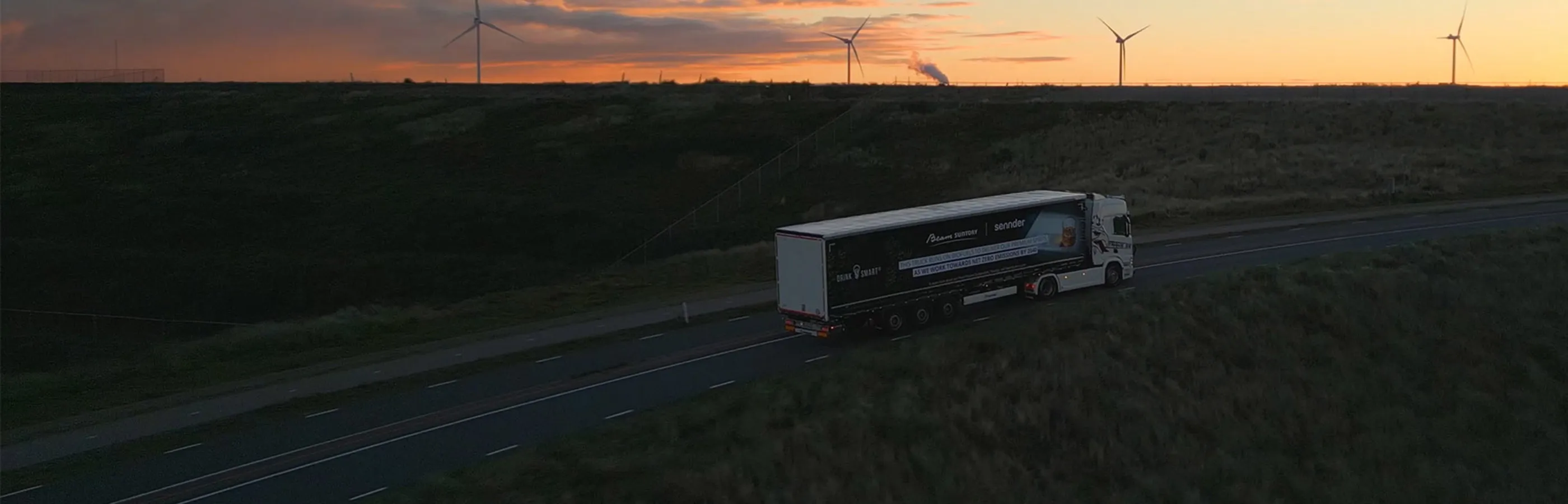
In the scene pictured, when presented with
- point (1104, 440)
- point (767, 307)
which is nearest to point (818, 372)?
point (1104, 440)

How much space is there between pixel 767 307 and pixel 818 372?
821 centimetres

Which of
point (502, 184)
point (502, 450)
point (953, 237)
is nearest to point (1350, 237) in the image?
point (953, 237)

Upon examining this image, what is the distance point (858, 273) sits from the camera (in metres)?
26.7

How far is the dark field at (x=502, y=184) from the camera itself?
121ft

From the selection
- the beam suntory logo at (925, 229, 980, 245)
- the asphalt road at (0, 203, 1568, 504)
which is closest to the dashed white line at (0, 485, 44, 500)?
the asphalt road at (0, 203, 1568, 504)

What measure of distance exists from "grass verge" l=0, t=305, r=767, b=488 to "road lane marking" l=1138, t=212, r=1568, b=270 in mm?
16483

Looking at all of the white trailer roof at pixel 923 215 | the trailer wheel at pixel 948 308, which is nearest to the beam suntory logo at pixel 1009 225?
the white trailer roof at pixel 923 215

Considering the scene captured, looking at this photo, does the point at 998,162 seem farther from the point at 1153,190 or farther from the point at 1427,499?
the point at 1427,499

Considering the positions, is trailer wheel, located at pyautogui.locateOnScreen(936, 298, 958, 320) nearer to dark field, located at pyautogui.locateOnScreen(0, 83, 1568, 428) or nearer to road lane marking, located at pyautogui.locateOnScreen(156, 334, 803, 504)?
road lane marking, located at pyautogui.locateOnScreen(156, 334, 803, 504)

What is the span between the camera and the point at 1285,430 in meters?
23.9

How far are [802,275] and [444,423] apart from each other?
918cm

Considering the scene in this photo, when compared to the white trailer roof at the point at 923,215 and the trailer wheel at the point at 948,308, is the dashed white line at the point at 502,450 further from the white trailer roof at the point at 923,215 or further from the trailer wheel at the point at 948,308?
the trailer wheel at the point at 948,308

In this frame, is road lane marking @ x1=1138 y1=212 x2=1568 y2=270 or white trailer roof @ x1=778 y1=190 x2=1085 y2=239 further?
road lane marking @ x1=1138 y1=212 x2=1568 y2=270

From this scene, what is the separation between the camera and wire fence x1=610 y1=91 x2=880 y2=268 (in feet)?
180
